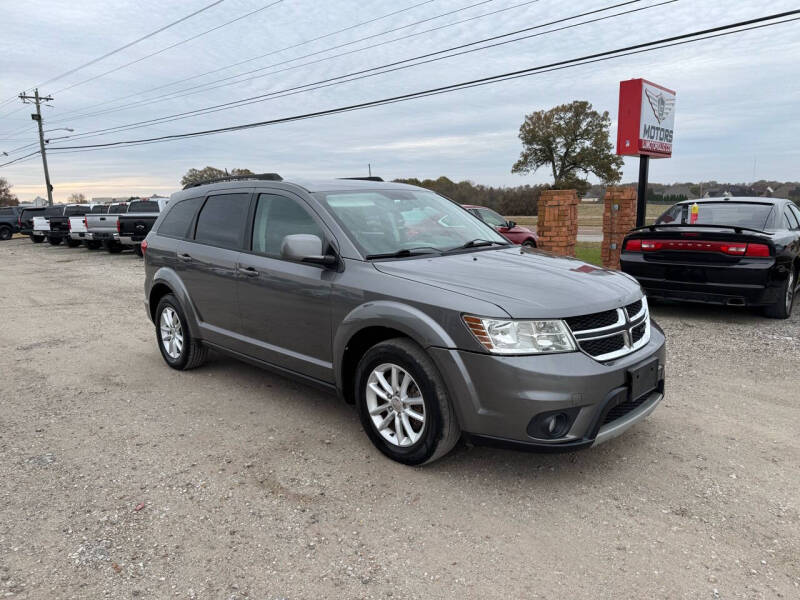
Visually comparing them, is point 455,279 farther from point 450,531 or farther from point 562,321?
point 450,531

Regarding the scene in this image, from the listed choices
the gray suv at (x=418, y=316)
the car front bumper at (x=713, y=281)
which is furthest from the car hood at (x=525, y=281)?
the car front bumper at (x=713, y=281)

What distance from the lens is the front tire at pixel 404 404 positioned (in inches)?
129

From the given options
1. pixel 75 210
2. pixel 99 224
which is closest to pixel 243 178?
pixel 99 224

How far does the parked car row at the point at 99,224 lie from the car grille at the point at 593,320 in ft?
40.7

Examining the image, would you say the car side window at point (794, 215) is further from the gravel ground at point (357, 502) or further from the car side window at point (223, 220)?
the car side window at point (223, 220)

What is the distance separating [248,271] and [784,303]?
659 cm

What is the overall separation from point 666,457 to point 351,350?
6.88ft

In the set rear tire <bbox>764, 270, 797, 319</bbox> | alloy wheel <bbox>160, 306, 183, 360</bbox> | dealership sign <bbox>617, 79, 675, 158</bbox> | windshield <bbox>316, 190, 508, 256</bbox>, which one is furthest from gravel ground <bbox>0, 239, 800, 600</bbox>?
dealership sign <bbox>617, 79, 675, 158</bbox>

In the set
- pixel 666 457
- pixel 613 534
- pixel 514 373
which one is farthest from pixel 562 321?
pixel 666 457

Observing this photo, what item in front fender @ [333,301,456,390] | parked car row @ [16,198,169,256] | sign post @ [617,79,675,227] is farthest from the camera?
parked car row @ [16,198,169,256]

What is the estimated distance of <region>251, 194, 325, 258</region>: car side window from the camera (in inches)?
165

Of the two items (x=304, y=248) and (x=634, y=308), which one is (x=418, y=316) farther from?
(x=634, y=308)

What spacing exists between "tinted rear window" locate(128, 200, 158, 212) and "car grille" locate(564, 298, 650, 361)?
20.4 meters

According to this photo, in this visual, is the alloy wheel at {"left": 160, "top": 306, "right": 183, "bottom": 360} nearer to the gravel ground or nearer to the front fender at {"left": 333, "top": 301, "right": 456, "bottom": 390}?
the gravel ground
